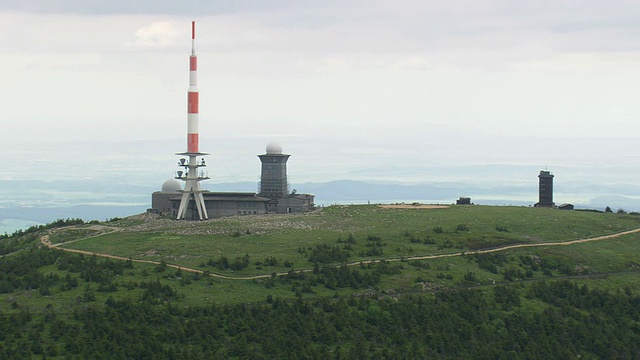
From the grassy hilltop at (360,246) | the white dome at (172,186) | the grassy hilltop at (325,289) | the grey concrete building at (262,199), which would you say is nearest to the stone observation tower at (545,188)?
the grassy hilltop at (360,246)

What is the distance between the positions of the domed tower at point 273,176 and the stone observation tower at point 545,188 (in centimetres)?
4697

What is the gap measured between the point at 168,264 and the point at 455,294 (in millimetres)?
34348

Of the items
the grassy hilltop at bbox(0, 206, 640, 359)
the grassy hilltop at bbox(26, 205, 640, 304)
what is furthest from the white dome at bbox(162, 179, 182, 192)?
the grassy hilltop at bbox(0, 206, 640, 359)

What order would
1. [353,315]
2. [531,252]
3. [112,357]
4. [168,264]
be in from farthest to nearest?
[531,252]
[168,264]
[353,315]
[112,357]

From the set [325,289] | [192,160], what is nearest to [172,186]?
[192,160]

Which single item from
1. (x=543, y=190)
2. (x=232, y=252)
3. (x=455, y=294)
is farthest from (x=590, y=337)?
(x=543, y=190)

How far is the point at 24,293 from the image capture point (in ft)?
348

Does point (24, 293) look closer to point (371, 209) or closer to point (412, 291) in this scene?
point (412, 291)

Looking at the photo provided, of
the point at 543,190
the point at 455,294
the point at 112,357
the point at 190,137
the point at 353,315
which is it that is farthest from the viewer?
the point at 543,190

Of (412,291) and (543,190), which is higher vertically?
(543,190)

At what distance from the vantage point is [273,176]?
517 ft

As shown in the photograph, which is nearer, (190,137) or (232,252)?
(232,252)

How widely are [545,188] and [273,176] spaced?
1981 inches

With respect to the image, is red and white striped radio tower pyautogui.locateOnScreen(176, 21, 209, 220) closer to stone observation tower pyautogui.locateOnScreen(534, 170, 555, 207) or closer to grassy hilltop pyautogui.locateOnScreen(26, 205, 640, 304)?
grassy hilltop pyautogui.locateOnScreen(26, 205, 640, 304)
